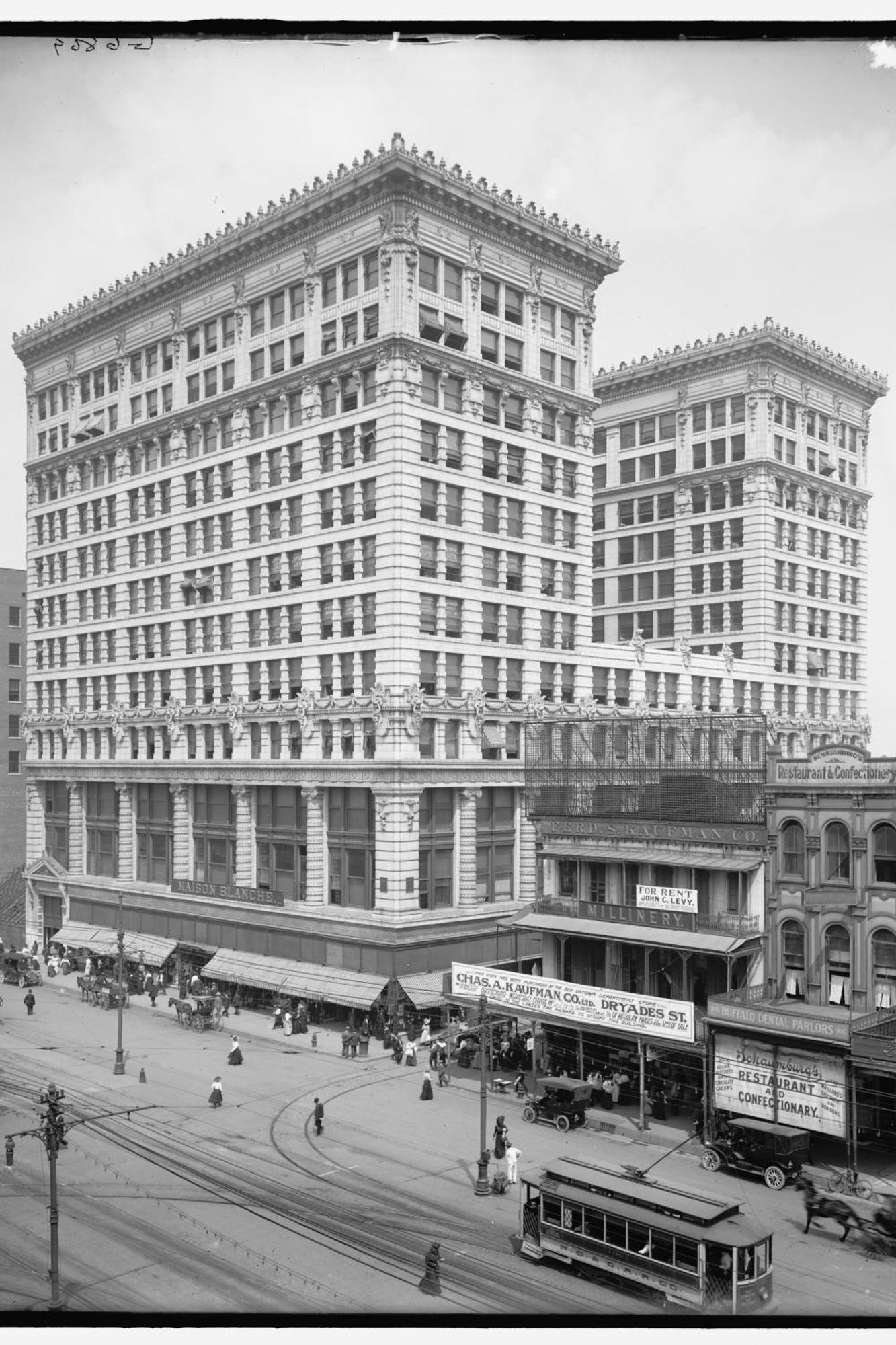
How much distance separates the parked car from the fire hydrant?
1780 inches

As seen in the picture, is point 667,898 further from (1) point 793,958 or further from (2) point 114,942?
(2) point 114,942

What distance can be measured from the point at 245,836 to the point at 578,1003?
26048mm

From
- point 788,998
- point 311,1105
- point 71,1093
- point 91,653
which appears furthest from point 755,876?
point 91,653

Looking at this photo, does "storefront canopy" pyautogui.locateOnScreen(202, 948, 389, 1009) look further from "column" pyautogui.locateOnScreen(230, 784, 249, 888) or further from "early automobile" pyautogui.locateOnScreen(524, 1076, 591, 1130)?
"early automobile" pyautogui.locateOnScreen(524, 1076, 591, 1130)

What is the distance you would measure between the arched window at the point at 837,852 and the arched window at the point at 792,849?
0.78 m

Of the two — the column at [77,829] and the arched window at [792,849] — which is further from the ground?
the arched window at [792,849]

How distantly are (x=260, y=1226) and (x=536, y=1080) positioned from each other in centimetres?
1507

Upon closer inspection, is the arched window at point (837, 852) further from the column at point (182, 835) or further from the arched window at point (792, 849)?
the column at point (182, 835)

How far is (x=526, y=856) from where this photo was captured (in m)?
58.6

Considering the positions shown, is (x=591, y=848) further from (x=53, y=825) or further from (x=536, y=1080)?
(x=53, y=825)

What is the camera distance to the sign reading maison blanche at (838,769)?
34.4 metres

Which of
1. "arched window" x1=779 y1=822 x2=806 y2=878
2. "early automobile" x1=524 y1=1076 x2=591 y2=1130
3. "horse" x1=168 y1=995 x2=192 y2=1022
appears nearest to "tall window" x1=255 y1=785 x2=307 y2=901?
"horse" x1=168 y1=995 x2=192 y2=1022

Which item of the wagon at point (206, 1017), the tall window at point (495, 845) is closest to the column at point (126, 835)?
the wagon at point (206, 1017)

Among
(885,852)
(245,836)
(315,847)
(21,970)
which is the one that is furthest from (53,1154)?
(21,970)
